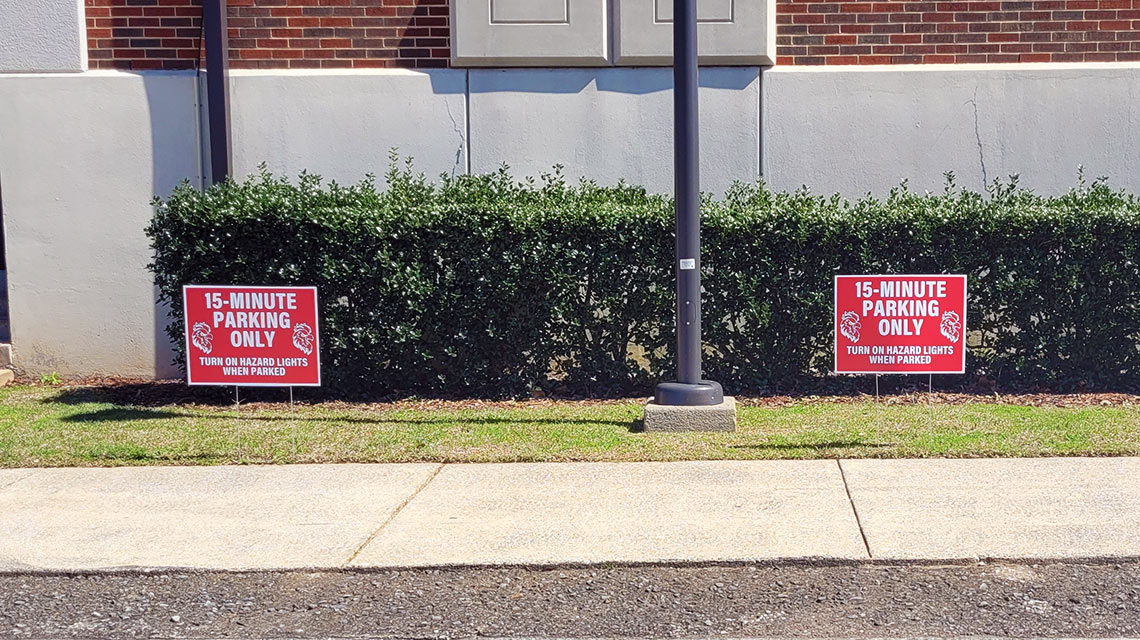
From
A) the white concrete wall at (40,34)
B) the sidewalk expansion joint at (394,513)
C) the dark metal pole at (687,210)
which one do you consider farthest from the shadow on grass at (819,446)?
the white concrete wall at (40,34)

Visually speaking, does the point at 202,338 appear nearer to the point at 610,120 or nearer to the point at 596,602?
the point at 596,602

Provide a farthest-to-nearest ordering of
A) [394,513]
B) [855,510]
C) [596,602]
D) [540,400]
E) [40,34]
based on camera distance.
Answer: [40,34]
[540,400]
[394,513]
[855,510]
[596,602]

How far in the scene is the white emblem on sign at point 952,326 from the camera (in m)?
7.49

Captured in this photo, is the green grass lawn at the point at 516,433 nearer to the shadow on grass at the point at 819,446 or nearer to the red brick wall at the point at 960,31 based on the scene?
the shadow on grass at the point at 819,446

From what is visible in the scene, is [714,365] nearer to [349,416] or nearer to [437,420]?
[437,420]

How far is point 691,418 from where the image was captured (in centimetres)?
801

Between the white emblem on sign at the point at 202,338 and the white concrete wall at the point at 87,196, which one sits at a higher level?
the white concrete wall at the point at 87,196

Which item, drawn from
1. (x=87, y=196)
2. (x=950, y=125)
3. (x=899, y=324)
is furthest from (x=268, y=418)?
(x=950, y=125)

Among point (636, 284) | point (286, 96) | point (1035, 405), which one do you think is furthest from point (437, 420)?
point (1035, 405)

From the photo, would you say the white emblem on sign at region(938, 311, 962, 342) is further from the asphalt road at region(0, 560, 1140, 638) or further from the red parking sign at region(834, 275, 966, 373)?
the asphalt road at region(0, 560, 1140, 638)

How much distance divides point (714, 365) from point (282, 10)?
5033 mm

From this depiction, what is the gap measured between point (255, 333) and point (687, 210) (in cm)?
301

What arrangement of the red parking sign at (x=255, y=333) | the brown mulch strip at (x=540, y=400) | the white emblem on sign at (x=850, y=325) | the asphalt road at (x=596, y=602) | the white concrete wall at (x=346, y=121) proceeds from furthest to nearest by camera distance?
the white concrete wall at (x=346, y=121) < the brown mulch strip at (x=540, y=400) < the red parking sign at (x=255, y=333) < the white emblem on sign at (x=850, y=325) < the asphalt road at (x=596, y=602)

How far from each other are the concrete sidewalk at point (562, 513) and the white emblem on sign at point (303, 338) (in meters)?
0.92
